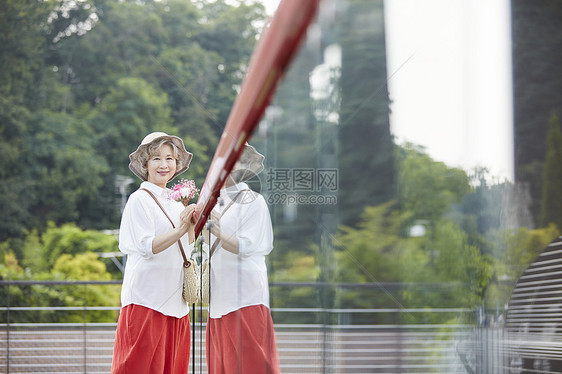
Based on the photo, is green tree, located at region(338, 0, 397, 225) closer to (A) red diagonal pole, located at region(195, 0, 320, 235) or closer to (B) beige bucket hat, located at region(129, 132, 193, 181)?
(A) red diagonal pole, located at region(195, 0, 320, 235)

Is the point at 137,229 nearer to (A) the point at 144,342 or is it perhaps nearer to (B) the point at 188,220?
(B) the point at 188,220

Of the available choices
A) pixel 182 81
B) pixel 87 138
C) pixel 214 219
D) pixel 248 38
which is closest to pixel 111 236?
pixel 87 138

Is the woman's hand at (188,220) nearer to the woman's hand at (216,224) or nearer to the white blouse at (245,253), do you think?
the woman's hand at (216,224)

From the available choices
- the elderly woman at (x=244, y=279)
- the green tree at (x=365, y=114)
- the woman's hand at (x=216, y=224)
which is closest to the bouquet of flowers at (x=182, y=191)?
the woman's hand at (x=216, y=224)

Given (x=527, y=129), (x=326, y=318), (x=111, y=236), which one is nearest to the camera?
(x=527, y=129)

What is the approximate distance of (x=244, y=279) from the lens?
2.89 feet

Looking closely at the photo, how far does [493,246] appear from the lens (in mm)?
427

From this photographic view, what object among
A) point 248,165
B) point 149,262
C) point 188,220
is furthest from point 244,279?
point 149,262

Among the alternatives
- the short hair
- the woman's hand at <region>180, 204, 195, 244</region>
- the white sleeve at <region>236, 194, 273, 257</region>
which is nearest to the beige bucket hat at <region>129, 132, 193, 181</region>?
the short hair

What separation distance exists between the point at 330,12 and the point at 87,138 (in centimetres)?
1702

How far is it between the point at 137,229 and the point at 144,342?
36 centimetres

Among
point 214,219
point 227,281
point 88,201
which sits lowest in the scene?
point 227,281

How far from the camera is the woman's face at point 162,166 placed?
229 centimetres

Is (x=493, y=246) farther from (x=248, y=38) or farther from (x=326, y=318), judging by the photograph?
(x=248, y=38)
